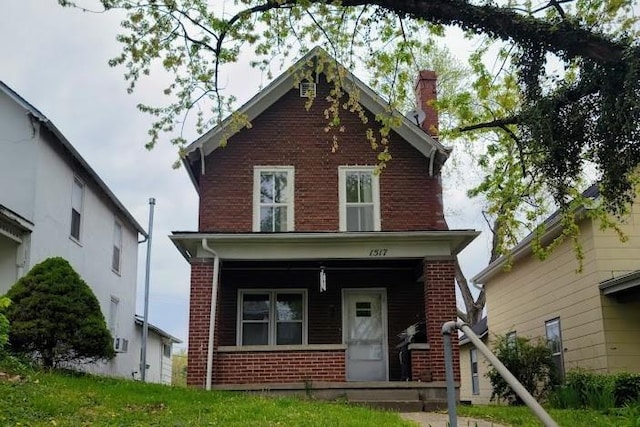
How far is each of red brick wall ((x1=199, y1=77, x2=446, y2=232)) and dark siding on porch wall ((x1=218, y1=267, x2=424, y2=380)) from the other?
1424 mm

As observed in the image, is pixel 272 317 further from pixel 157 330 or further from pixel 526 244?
pixel 157 330

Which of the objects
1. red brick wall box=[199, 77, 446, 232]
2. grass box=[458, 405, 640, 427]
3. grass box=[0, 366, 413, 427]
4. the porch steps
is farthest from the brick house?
grass box=[0, 366, 413, 427]

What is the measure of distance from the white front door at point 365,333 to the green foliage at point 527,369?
8.38 feet

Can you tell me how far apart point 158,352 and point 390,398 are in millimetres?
18200

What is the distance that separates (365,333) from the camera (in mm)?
16109

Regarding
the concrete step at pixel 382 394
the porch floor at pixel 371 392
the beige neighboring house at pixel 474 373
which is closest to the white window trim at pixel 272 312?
the porch floor at pixel 371 392

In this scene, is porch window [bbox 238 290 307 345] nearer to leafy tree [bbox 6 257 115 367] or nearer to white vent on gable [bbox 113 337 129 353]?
leafy tree [bbox 6 257 115 367]

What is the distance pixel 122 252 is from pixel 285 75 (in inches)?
401

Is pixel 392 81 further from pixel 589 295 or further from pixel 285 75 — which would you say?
pixel 589 295

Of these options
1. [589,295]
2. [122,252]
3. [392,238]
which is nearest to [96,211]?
[122,252]

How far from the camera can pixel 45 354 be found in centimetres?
1169

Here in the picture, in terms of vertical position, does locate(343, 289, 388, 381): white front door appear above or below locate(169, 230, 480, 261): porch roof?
below

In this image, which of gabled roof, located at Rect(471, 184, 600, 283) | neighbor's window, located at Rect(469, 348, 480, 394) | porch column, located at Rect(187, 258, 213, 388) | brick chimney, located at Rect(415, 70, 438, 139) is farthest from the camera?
neighbor's window, located at Rect(469, 348, 480, 394)

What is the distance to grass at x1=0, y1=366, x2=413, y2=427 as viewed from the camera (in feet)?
26.1
